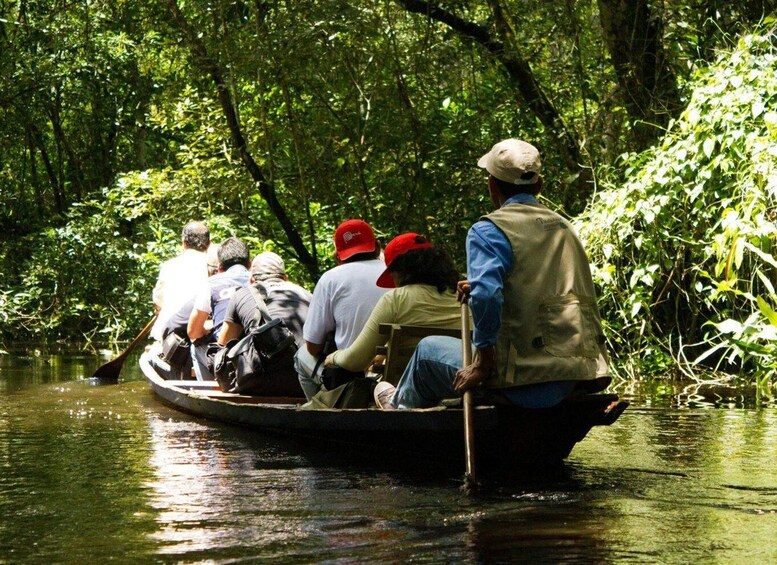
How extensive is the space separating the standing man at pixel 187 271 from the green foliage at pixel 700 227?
344 centimetres

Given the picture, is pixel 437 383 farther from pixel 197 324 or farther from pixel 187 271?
pixel 187 271

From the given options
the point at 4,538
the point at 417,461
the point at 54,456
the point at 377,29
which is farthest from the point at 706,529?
the point at 377,29

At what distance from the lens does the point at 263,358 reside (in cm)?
807

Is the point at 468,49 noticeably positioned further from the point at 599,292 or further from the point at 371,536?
the point at 371,536

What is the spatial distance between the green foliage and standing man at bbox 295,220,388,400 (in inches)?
94.2

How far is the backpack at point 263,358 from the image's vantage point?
7.95 meters

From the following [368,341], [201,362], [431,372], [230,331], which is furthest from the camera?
Result: [201,362]

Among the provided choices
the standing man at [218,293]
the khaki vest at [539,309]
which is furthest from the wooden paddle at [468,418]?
the standing man at [218,293]

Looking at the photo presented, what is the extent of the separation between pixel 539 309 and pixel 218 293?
14.2 ft

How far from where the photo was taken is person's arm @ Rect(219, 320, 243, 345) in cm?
844

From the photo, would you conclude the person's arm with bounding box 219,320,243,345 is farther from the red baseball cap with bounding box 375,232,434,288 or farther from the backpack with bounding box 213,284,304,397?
the red baseball cap with bounding box 375,232,434,288

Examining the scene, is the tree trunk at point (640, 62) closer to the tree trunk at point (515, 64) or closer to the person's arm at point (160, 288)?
the tree trunk at point (515, 64)

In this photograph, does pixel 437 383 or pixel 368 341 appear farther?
pixel 368 341

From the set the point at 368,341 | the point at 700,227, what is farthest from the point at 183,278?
the point at 700,227
